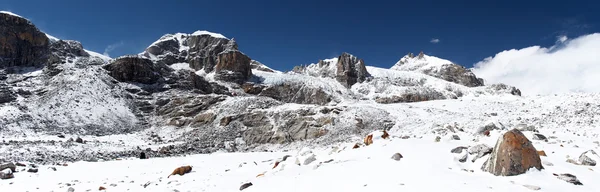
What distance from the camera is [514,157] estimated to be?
900 centimetres

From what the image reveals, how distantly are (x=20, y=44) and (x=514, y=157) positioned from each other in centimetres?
9510

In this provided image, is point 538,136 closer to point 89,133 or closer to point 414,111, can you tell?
point 414,111

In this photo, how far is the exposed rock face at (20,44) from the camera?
75.4 meters

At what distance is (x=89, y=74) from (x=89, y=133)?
23.5 m

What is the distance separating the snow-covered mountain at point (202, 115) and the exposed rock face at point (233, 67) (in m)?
0.28

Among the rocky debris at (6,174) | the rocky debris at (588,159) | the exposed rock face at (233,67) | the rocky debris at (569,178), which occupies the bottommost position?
the rocky debris at (6,174)

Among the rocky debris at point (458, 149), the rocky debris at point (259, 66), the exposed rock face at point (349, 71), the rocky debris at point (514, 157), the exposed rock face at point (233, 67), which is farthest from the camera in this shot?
the exposed rock face at point (349, 71)

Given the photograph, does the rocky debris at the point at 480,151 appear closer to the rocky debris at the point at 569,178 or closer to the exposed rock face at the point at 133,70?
the rocky debris at the point at 569,178

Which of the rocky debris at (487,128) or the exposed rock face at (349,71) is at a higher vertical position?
the exposed rock face at (349,71)

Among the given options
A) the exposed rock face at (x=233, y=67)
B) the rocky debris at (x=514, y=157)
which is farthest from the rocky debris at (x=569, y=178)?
the exposed rock face at (x=233, y=67)

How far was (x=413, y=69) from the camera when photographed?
17450 centimetres

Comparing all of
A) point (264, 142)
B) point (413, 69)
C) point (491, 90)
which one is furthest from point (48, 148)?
point (413, 69)

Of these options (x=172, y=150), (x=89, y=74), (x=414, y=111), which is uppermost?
(x=89, y=74)

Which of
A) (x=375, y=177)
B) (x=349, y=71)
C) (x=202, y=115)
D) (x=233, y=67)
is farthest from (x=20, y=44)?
(x=375, y=177)
